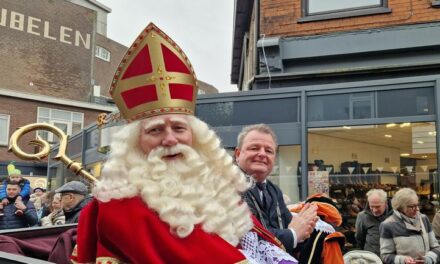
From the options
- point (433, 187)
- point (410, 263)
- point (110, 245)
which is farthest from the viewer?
point (433, 187)

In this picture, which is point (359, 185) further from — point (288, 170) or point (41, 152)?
point (41, 152)

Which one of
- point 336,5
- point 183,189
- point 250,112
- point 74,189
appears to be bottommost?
point 74,189

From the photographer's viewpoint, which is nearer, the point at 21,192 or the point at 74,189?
the point at 74,189

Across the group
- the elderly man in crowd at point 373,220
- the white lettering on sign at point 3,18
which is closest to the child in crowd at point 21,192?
the elderly man in crowd at point 373,220

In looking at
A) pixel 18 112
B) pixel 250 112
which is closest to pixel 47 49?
pixel 18 112

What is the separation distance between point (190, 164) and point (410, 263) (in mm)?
3208

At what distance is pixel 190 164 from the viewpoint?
6.47ft

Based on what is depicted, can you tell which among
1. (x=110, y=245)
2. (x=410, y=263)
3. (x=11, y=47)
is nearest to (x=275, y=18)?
(x=410, y=263)

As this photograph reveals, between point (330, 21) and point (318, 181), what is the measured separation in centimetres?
271

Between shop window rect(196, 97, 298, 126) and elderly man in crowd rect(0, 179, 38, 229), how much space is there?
10.8 ft

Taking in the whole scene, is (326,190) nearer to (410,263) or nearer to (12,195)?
(410,263)

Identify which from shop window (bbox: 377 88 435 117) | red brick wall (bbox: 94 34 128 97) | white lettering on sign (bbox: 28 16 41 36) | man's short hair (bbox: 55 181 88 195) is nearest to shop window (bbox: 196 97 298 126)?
shop window (bbox: 377 88 435 117)

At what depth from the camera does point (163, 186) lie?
1.84 m

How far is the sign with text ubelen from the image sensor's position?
7172 millimetres
